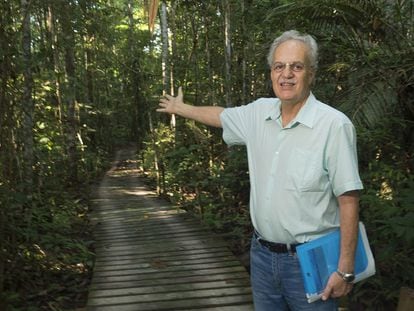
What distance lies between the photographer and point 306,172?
2059mm

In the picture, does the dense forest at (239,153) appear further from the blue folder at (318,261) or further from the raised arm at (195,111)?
the blue folder at (318,261)

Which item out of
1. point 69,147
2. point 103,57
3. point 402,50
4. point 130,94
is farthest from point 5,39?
point 130,94

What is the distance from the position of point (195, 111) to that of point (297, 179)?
94 centimetres

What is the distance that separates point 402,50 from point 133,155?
30.5 meters

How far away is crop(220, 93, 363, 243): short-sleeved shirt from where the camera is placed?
200 cm

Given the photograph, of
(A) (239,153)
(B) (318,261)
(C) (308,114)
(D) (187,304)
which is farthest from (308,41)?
(A) (239,153)

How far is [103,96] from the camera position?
33.6 metres

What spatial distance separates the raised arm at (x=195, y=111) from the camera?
272 cm

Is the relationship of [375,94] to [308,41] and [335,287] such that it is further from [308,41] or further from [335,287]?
[335,287]

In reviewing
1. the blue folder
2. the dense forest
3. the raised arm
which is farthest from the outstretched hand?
the blue folder

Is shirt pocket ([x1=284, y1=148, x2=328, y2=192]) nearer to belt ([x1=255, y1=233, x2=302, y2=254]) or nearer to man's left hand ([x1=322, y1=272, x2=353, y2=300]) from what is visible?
belt ([x1=255, y1=233, x2=302, y2=254])

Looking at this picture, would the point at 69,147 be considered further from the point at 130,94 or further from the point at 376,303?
the point at 130,94

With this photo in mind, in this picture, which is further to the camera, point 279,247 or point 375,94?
point 375,94

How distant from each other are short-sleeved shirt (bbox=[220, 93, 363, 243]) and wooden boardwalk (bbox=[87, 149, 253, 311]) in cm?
288
